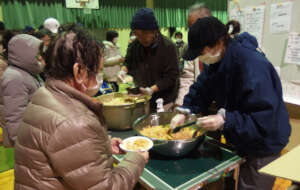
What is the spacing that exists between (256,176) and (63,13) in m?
5.56

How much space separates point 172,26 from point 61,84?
22.9 ft

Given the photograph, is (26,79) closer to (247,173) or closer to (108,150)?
(108,150)

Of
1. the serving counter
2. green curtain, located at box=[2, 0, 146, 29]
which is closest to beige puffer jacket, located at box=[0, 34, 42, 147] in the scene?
the serving counter

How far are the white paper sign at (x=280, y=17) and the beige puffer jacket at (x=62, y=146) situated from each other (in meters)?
2.02

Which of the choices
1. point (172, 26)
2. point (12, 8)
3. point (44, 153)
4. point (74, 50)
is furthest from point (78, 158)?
point (172, 26)

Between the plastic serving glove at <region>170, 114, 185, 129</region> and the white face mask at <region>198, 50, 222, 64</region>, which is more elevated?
the white face mask at <region>198, 50, 222, 64</region>

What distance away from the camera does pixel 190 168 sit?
3.71 ft

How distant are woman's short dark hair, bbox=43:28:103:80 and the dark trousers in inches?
38.7

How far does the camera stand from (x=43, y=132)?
2.52 feet

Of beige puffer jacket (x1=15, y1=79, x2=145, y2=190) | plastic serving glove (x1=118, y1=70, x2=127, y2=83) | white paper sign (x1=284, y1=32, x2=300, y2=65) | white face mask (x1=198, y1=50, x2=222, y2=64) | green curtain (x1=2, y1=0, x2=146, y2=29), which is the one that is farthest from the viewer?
green curtain (x1=2, y1=0, x2=146, y2=29)

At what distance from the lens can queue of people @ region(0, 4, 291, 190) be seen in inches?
30.5

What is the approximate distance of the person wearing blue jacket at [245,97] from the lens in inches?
43.8

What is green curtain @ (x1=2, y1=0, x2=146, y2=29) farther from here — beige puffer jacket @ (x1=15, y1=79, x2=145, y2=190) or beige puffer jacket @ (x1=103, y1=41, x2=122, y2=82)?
beige puffer jacket @ (x1=15, y1=79, x2=145, y2=190)

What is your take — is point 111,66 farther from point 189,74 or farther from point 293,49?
point 293,49
